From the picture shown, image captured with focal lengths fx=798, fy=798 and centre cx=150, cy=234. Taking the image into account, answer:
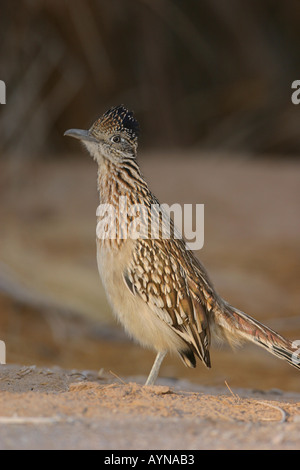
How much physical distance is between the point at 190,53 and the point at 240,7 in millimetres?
2049

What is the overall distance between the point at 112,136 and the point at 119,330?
4683 mm

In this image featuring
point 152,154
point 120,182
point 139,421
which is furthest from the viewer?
point 152,154

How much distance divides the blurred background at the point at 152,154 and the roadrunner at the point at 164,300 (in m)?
2.56

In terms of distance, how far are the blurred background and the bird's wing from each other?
105 inches

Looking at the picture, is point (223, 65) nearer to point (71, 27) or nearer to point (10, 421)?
point (71, 27)

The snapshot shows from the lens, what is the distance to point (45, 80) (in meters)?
15.7

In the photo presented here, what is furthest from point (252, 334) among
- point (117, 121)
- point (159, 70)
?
point (159, 70)

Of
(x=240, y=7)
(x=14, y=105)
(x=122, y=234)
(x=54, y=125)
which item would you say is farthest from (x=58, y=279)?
(x=240, y=7)

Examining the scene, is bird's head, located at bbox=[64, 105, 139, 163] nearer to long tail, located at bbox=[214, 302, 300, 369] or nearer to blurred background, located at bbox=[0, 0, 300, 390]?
long tail, located at bbox=[214, 302, 300, 369]

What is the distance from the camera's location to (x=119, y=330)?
10164 mm

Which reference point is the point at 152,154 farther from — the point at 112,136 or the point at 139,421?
the point at 139,421

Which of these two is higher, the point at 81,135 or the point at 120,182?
the point at 81,135

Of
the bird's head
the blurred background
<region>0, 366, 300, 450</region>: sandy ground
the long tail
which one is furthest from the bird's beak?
the blurred background

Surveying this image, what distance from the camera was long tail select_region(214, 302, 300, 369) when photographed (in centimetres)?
540
